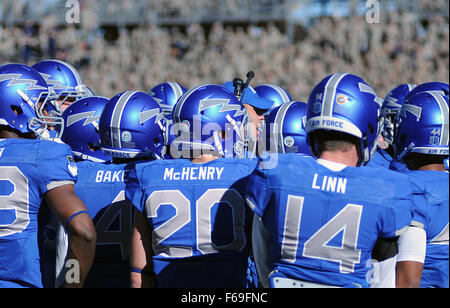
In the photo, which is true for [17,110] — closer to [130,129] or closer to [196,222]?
[130,129]

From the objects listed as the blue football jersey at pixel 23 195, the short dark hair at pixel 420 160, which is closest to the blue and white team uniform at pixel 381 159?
the short dark hair at pixel 420 160

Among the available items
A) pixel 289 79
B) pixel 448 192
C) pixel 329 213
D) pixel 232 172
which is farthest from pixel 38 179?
pixel 289 79

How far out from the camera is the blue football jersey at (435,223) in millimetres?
3420

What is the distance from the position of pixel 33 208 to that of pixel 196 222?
0.88 metres

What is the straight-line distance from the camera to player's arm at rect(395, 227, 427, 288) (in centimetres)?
307

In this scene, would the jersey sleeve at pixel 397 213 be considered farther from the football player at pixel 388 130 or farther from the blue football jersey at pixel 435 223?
the football player at pixel 388 130

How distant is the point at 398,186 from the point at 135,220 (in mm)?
1344

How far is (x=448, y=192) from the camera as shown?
3477mm

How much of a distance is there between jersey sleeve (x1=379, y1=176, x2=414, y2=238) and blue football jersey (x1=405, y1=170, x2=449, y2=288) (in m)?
0.41

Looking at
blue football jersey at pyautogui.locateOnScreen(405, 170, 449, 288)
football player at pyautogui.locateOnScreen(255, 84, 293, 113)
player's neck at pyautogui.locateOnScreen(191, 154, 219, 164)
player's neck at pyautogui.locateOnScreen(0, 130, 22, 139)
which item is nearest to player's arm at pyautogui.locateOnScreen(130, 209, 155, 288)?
player's neck at pyautogui.locateOnScreen(191, 154, 219, 164)

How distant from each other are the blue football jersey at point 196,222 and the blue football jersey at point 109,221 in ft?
1.69

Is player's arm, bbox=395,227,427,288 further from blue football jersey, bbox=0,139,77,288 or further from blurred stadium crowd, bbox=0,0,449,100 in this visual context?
blurred stadium crowd, bbox=0,0,449,100

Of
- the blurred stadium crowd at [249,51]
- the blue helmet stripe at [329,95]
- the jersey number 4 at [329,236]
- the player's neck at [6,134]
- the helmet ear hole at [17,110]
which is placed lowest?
the blurred stadium crowd at [249,51]

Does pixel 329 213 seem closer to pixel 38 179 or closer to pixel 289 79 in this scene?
pixel 38 179
